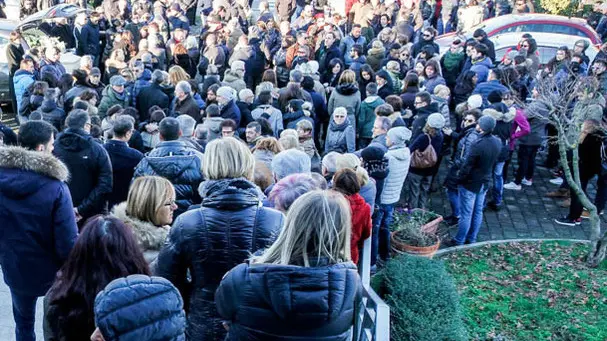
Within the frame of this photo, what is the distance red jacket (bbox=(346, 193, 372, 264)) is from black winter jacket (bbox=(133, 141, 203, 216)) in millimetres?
1475

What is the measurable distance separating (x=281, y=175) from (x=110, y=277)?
292 centimetres

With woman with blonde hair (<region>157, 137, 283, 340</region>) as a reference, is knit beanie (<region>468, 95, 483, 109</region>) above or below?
below

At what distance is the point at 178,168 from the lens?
19.9 ft

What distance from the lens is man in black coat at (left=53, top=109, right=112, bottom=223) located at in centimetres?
646

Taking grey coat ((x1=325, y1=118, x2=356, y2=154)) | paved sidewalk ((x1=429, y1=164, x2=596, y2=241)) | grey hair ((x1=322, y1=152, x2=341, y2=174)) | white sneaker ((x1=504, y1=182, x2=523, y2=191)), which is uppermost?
grey hair ((x1=322, y1=152, x2=341, y2=174))

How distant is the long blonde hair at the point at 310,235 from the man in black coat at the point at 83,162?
3690 mm

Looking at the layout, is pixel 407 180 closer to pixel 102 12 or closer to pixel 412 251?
pixel 412 251

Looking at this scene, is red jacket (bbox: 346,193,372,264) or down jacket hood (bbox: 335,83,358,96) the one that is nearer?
red jacket (bbox: 346,193,372,264)

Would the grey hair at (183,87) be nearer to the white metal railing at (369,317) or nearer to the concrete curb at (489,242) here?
the concrete curb at (489,242)

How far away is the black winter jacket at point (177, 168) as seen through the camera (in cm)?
604

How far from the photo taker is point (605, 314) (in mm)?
7176

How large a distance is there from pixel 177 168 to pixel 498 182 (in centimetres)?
581

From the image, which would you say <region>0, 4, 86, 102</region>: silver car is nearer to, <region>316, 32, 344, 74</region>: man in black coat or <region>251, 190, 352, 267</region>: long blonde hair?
<region>316, 32, 344, 74</region>: man in black coat

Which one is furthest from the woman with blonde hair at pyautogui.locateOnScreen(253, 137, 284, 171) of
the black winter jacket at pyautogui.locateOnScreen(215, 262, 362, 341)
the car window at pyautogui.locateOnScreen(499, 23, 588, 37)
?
the car window at pyautogui.locateOnScreen(499, 23, 588, 37)
